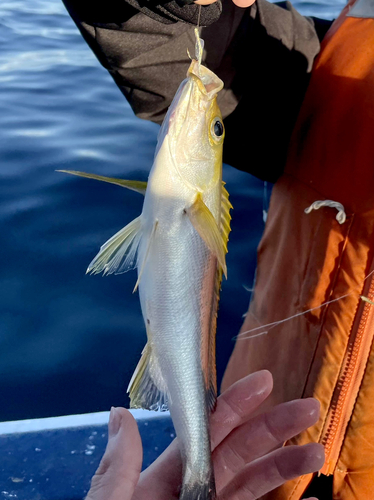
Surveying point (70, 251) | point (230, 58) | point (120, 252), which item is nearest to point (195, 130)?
A: point (120, 252)

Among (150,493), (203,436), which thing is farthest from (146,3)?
(150,493)

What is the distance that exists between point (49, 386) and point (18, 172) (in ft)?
5.70

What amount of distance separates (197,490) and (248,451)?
38 cm

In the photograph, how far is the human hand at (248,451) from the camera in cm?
148

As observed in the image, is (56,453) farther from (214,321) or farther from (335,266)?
(335,266)

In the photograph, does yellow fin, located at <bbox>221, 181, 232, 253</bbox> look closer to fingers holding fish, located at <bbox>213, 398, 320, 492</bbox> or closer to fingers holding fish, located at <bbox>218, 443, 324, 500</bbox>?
fingers holding fish, located at <bbox>213, 398, 320, 492</bbox>

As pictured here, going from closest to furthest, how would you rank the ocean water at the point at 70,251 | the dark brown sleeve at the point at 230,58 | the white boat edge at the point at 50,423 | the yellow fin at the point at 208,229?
the yellow fin at the point at 208,229 < the dark brown sleeve at the point at 230,58 < the white boat edge at the point at 50,423 < the ocean water at the point at 70,251

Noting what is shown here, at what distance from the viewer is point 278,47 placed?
179cm

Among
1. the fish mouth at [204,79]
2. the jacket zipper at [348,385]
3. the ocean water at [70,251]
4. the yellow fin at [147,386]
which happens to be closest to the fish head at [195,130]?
the fish mouth at [204,79]

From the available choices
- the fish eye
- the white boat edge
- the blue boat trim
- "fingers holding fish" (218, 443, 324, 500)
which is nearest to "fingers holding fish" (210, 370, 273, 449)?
"fingers holding fish" (218, 443, 324, 500)

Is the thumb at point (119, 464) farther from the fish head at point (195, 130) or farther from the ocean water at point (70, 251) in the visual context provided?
the ocean water at point (70, 251)

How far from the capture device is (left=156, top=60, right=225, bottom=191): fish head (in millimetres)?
1176

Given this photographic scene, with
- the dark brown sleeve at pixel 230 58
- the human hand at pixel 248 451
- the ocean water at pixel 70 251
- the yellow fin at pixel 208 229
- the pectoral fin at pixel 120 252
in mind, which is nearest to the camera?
the yellow fin at pixel 208 229

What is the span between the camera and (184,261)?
1.22m
